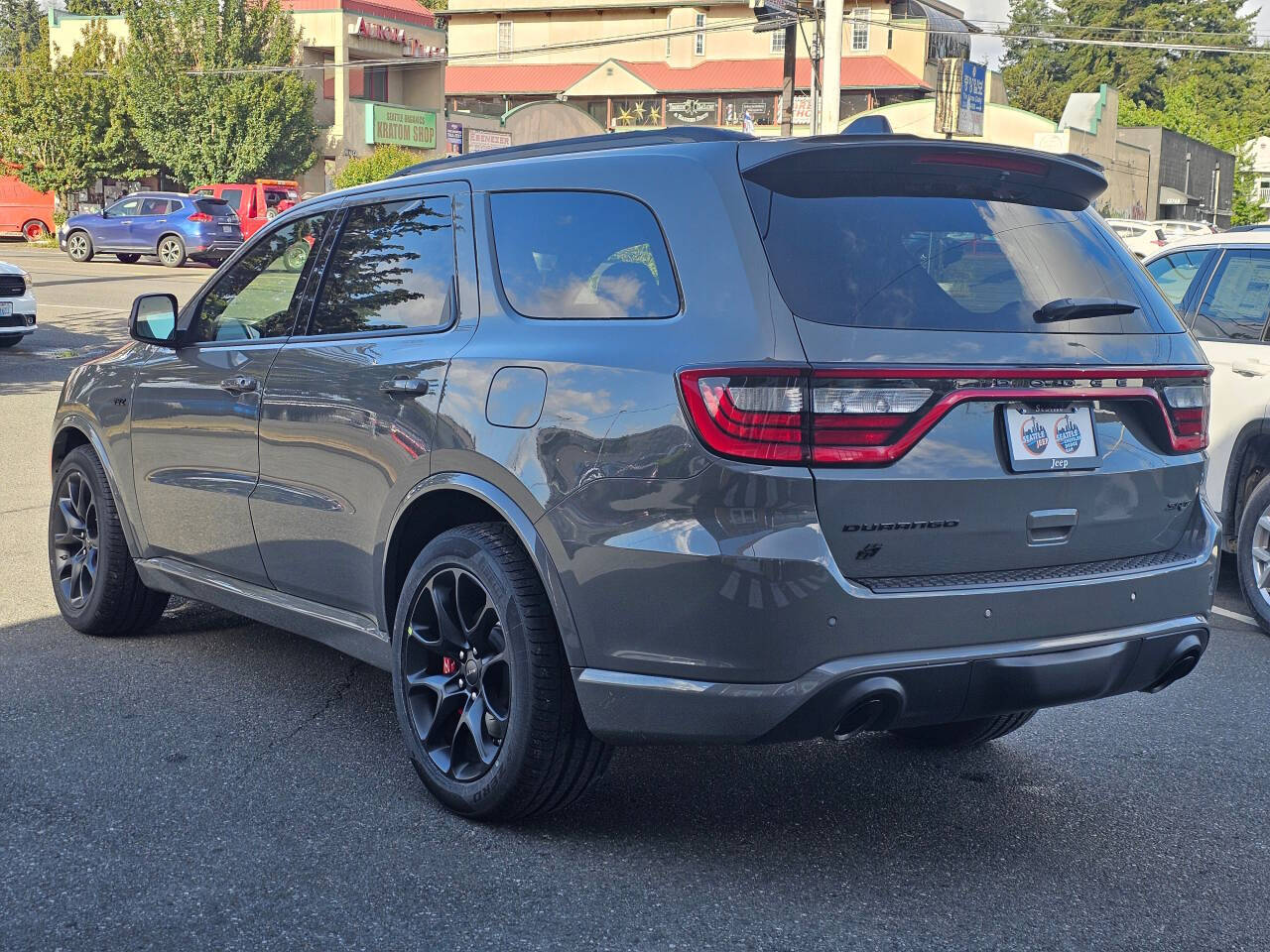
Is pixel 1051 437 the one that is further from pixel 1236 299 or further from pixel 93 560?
pixel 1236 299

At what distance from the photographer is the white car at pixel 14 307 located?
56.4 feet

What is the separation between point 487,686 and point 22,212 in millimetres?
44204

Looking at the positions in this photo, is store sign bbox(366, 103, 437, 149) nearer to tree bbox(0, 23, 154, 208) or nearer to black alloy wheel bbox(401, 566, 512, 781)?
tree bbox(0, 23, 154, 208)

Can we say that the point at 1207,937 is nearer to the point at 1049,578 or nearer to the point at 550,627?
the point at 1049,578

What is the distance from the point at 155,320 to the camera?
5.59 meters

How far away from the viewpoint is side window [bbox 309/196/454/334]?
4.46 metres

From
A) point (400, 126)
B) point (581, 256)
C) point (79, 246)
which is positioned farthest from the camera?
point (400, 126)

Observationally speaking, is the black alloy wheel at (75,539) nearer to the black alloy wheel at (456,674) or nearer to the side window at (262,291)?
the side window at (262,291)

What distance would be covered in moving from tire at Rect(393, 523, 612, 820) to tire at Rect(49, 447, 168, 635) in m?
2.07

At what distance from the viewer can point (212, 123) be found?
4997 cm

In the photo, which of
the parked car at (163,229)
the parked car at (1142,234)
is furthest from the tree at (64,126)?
the parked car at (1142,234)

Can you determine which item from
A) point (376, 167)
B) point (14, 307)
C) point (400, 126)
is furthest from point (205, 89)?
point (14, 307)

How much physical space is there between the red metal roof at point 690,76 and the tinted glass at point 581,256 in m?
51.3

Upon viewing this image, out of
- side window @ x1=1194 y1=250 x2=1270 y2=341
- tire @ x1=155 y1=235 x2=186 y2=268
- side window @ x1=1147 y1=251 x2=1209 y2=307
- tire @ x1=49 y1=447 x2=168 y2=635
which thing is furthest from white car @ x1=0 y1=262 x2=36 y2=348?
tire @ x1=155 y1=235 x2=186 y2=268
